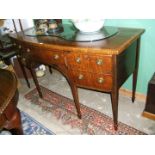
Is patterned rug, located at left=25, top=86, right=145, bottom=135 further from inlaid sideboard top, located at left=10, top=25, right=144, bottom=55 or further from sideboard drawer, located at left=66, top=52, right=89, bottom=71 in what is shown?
inlaid sideboard top, located at left=10, top=25, right=144, bottom=55

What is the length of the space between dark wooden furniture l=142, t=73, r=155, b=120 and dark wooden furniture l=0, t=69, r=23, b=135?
105cm

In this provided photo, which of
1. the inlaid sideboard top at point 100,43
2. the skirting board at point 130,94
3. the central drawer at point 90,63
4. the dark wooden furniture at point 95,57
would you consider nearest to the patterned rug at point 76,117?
the dark wooden furniture at point 95,57

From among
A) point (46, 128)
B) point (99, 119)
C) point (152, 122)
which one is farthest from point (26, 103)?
point (152, 122)

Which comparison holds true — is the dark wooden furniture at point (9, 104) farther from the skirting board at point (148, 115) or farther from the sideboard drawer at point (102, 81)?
the skirting board at point (148, 115)

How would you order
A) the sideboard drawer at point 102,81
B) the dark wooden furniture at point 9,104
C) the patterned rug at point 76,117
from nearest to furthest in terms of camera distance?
the dark wooden furniture at point 9,104 < the sideboard drawer at point 102,81 < the patterned rug at point 76,117

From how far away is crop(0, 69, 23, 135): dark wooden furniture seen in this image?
2.84 feet

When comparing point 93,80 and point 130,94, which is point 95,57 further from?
point 130,94

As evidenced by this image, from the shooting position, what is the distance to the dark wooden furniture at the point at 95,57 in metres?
1.24

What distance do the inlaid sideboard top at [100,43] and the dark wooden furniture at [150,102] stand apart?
0.40 metres

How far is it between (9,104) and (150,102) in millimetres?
1200
